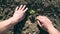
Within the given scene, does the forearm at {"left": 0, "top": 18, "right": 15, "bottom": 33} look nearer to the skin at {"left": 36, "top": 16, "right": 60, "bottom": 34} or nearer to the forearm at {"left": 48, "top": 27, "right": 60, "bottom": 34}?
the skin at {"left": 36, "top": 16, "right": 60, "bottom": 34}

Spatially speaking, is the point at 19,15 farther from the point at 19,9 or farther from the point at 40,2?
the point at 40,2

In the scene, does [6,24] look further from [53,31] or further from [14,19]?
[53,31]

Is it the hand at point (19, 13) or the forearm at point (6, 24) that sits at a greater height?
the hand at point (19, 13)

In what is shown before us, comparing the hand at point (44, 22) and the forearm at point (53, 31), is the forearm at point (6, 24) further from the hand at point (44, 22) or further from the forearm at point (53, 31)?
the forearm at point (53, 31)

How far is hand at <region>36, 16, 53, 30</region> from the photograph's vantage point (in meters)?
3.30

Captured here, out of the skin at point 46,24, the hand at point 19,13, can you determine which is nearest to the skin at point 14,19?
the hand at point 19,13

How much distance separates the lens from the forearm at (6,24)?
3281 mm

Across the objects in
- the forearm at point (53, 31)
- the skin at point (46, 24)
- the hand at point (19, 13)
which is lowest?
the forearm at point (53, 31)

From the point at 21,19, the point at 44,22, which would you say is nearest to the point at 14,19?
the point at 21,19

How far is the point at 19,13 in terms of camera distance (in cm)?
340

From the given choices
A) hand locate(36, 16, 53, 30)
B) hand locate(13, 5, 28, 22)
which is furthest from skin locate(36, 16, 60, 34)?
hand locate(13, 5, 28, 22)

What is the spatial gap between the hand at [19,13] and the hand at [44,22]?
0.87ft

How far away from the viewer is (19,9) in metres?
3.42

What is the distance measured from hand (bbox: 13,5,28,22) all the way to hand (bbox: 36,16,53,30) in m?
0.26
